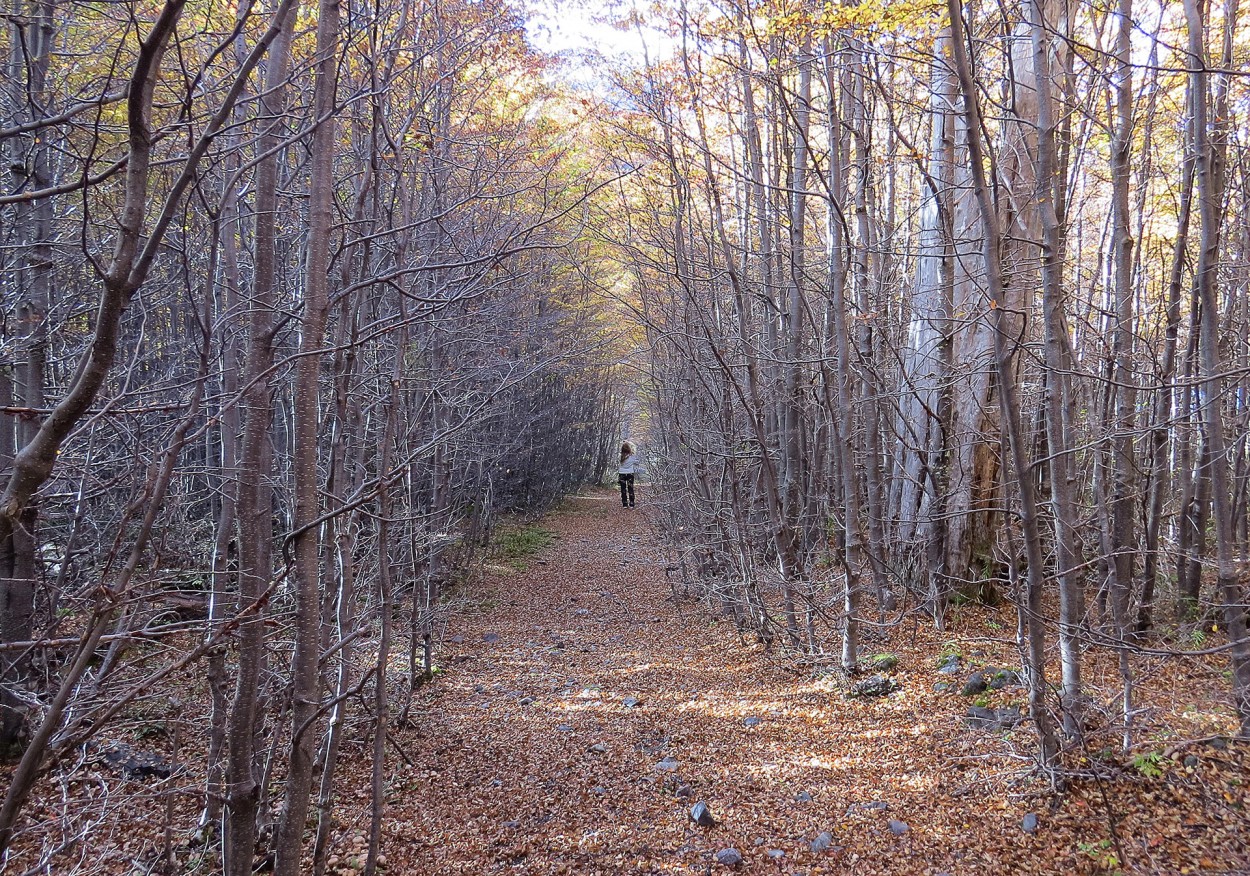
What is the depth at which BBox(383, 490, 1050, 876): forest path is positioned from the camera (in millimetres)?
3881

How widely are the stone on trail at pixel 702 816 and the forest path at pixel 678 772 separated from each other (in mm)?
63

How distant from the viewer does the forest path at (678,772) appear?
3.88m

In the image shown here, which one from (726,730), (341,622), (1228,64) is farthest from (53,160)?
(1228,64)

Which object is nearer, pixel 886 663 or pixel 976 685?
pixel 976 685

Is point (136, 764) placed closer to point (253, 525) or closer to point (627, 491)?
point (253, 525)

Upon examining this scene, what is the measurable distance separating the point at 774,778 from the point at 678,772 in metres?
0.70

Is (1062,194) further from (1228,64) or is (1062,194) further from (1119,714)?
(1119,714)

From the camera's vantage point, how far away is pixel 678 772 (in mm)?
5113

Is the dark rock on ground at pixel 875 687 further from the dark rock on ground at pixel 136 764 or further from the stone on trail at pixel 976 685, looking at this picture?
the dark rock on ground at pixel 136 764

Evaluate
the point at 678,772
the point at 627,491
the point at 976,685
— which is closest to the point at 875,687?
the point at 976,685

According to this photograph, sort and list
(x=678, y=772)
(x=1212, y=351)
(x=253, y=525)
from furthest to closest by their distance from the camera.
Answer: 1. (x=678, y=772)
2. (x=1212, y=351)
3. (x=253, y=525)

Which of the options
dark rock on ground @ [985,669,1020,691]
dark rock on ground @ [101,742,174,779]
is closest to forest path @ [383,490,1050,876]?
dark rock on ground @ [985,669,1020,691]

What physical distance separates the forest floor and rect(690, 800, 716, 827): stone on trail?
50 mm

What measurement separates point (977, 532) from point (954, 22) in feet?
16.5
